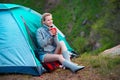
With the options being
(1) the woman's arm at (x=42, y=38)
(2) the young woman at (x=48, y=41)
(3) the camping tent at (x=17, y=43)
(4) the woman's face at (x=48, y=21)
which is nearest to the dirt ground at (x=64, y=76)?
(3) the camping tent at (x=17, y=43)

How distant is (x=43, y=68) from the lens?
8125 mm

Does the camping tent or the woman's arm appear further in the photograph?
the woman's arm

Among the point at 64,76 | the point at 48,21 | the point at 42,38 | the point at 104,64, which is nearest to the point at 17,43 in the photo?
the point at 42,38

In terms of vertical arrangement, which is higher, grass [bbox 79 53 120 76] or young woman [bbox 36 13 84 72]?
young woman [bbox 36 13 84 72]

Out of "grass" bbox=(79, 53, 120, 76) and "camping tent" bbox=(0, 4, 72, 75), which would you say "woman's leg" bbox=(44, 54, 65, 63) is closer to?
"camping tent" bbox=(0, 4, 72, 75)

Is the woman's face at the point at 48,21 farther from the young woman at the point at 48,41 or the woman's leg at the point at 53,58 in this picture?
the woman's leg at the point at 53,58

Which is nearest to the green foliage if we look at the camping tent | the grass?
the grass

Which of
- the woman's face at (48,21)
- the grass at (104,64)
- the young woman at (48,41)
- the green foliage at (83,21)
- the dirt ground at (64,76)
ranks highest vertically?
the woman's face at (48,21)

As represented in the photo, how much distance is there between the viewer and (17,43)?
836 centimetres

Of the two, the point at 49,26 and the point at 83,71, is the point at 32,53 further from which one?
the point at 83,71

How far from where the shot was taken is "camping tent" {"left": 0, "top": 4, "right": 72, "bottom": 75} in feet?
26.6

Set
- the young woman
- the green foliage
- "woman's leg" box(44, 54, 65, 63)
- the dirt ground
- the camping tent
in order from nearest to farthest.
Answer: the dirt ground, "woman's leg" box(44, 54, 65, 63), the camping tent, the young woman, the green foliage

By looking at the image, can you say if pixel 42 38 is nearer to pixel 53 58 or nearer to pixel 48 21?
pixel 48 21

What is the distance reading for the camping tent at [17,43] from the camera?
812 cm
